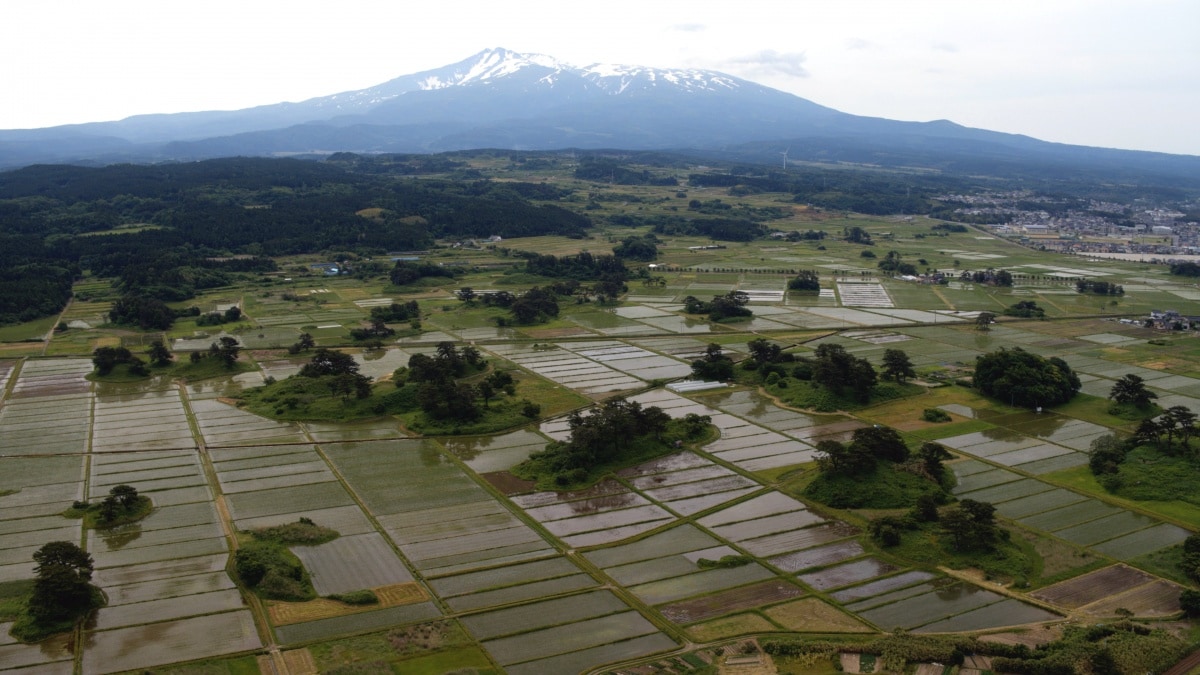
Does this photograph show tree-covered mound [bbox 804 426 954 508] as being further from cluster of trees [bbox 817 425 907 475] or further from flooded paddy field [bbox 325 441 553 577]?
flooded paddy field [bbox 325 441 553 577]

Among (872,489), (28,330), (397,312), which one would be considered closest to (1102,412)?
(872,489)

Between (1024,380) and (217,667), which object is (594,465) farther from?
(1024,380)

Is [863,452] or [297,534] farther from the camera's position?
[863,452]

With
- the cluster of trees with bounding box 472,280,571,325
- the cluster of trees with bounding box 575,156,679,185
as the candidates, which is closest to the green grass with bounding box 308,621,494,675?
the cluster of trees with bounding box 472,280,571,325

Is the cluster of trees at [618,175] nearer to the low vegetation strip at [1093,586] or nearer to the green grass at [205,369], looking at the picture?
the green grass at [205,369]

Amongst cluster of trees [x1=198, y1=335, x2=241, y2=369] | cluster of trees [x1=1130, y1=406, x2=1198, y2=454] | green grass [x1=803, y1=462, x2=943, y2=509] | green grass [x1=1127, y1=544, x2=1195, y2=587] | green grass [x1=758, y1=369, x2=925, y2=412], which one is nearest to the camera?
green grass [x1=1127, y1=544, x2=1195, y2=587]

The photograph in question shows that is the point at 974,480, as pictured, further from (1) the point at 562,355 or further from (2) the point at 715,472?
(1) the point at 562,355

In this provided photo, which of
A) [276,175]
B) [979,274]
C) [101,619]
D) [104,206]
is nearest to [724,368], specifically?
[101,619]
